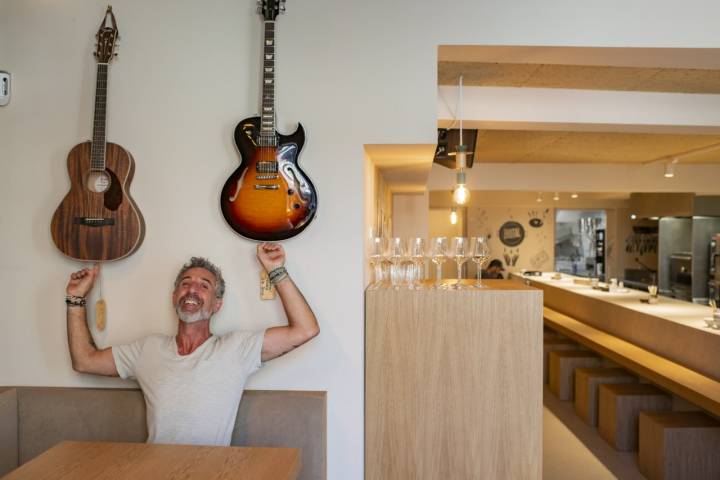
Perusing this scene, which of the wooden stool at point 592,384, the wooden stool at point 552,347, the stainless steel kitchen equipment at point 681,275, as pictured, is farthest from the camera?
the stainless steel kitchen equipment at point 681,275

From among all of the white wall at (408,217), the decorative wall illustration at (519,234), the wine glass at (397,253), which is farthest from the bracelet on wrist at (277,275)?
the decorative wall illustration at (519,234)

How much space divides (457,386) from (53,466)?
162cm

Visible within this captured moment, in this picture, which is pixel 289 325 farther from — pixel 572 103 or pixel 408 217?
pixel 408 217

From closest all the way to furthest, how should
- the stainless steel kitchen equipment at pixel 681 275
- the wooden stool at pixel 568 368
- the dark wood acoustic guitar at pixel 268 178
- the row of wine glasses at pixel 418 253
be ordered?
the dark wood acoustic guitar at pixel 268 178 < the row of wine glasses at pixel 418 253 < the wooden stool at pixel 568 368 < the stainless steel kitchen equipment at pixel 681 275

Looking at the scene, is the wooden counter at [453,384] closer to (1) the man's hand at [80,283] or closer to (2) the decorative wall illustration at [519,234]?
(1) the man's hand at [80,283]

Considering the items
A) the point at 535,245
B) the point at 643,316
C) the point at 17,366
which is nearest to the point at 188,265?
the point at 17,366

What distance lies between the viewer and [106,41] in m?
2.54

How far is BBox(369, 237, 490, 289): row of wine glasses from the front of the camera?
9.23ft

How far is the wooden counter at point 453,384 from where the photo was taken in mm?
2537

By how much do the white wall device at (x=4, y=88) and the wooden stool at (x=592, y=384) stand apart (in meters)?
4.72

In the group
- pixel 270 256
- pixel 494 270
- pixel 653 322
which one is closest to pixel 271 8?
pixel 270 256

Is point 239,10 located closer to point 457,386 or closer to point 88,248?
point 88,248

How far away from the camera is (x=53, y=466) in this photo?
5.79 feet

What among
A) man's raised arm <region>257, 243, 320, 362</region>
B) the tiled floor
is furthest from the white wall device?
the tiled floor
